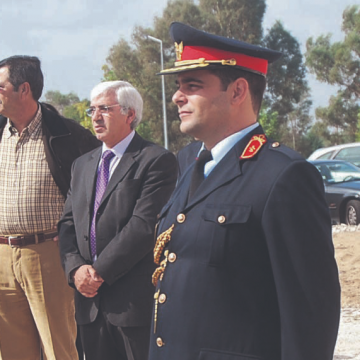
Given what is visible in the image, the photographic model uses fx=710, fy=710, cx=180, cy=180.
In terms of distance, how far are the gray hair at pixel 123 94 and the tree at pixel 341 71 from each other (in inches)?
1572

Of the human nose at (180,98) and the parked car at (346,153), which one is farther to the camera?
the parked car at (346,153)

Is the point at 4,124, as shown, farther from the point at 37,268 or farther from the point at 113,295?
the point at 113,295

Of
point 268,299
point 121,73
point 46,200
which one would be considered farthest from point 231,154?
point 121,73

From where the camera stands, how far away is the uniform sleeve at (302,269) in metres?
2.11

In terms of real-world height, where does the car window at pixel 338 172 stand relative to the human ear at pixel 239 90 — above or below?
below

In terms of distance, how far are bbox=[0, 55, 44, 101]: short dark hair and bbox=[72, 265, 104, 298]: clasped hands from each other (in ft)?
4.44

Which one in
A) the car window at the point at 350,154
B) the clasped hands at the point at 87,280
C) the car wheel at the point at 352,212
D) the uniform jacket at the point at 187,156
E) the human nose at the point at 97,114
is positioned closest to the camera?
the uniform jacket at the point at 187,156

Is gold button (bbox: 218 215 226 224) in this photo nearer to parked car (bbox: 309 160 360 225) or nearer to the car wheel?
parked car (bbox: 309 160 360 225)

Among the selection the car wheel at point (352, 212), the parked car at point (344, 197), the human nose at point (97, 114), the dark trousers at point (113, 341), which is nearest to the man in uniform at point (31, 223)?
the human nose at point (97, 114)

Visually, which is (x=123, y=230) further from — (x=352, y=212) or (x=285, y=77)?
(x=285, y=77)

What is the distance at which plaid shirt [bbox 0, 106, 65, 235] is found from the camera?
434 centimetres

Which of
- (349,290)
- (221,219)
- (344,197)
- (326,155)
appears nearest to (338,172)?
(344,197)

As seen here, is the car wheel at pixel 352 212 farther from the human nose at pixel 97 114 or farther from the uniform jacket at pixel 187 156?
the uniform jacket at pixel 187 156

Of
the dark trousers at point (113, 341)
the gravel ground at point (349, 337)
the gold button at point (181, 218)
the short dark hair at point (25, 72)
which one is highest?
the short dark hair at point (25, 72)
